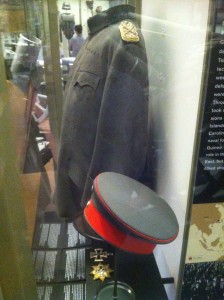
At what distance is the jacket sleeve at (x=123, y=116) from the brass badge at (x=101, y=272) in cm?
38

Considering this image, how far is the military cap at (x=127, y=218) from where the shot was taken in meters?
0.75

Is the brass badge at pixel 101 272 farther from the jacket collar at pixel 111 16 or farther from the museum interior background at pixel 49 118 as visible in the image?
the jacket collar at pixel 111 16

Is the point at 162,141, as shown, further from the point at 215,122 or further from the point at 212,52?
the point at 212,52

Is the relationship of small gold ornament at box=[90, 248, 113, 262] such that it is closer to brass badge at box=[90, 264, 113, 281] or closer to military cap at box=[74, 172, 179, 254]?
brass badge at box=[90, 264, 113, 281]

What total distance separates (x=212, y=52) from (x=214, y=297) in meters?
0.83

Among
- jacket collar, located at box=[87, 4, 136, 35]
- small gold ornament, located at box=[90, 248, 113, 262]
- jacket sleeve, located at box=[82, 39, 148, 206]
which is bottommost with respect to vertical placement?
small gold ornament, located at box=[90, 248, 113, 262]

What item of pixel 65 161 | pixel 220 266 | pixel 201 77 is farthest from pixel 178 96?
pixel 220 266

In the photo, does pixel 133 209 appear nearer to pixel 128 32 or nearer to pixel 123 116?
pixel 123 116

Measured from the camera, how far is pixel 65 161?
1045 mm

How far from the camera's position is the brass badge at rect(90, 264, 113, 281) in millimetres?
1069

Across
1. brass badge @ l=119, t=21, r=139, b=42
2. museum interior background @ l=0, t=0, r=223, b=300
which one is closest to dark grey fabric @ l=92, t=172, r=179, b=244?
museum interior background @ l=0, t=0, r=223, b=300

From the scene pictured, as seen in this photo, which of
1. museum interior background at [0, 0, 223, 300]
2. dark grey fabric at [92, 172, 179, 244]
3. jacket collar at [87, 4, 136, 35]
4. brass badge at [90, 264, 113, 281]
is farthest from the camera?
brass badge at [90, 264, 113, 281]

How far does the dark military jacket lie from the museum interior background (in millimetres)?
76

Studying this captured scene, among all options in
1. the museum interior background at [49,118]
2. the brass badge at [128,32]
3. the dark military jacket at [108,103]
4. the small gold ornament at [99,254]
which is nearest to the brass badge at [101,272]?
the small gold ornament at [99,254]
